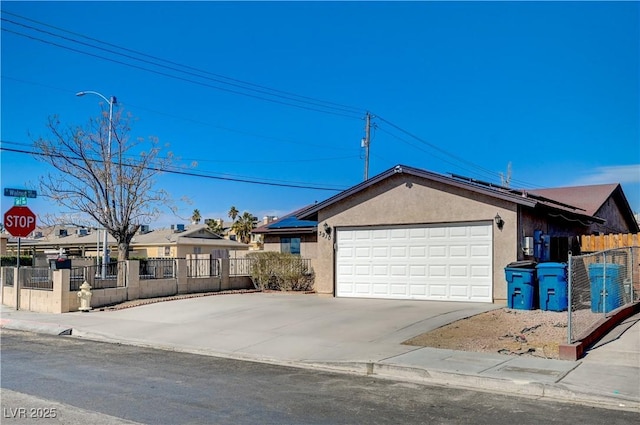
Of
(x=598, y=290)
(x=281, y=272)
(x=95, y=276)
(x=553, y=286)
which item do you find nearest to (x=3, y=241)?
(x=95, y=276)

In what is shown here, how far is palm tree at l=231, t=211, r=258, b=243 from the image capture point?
68.0m

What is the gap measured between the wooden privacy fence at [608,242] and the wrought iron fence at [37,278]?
711 inches

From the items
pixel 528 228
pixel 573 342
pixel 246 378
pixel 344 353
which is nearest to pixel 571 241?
pixel 528 228

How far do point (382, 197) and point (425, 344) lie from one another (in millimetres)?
8519

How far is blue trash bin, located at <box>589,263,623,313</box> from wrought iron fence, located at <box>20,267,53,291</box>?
1590 cm

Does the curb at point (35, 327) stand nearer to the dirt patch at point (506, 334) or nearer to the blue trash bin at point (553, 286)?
the dirt patch at point (506, 334)

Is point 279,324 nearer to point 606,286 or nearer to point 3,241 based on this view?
point 606,286

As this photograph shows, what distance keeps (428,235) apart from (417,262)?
0.93 m

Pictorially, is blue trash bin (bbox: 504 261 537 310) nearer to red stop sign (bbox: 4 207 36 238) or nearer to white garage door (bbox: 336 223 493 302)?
white garage door (bbox: 336 223 493 302)

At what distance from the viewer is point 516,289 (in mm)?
15000

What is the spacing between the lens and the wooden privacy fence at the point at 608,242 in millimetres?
18969

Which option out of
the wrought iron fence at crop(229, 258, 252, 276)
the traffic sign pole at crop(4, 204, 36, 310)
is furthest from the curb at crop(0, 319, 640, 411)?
the wrought iron fence at crop(229, 258, 252, 276)

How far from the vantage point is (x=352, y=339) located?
481 inches

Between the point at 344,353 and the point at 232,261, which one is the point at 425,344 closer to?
the point at 344,353
